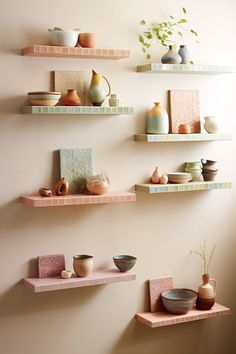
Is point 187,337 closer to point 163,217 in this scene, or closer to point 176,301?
point 176,301

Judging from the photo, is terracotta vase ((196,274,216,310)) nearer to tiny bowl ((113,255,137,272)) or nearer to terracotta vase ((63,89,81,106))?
tiny bowl ((113,255,137,272))

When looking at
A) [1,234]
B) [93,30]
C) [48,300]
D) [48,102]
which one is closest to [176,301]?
[48,300]

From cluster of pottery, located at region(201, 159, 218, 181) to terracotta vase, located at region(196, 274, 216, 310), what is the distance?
62cm

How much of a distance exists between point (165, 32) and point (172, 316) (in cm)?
176

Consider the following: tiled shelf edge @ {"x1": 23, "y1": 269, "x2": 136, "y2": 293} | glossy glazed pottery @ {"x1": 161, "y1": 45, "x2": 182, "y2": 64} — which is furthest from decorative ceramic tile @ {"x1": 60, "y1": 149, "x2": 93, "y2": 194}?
glossy glazed pottery @ {"x1": 161, "y1": 45, "x2": 182, "y2": 64}

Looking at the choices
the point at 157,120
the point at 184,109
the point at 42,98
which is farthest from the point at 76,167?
the point at 184,109

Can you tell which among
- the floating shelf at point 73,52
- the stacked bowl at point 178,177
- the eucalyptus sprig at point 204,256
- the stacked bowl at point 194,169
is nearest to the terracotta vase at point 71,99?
the floating shelf at point 73,52

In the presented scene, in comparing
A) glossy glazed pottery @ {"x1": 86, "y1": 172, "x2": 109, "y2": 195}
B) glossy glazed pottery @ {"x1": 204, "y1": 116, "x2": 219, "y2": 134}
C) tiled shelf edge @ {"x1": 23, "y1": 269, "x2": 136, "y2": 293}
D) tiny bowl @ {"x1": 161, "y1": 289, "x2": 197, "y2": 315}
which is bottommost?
tiny bowl @ {"x1": 161, "y1": 289, "x2": 197, "y2": 315}

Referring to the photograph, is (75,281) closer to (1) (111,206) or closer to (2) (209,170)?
(1) (111,206)

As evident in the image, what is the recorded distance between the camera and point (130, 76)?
4117mm

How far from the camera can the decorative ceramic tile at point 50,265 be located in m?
3.84

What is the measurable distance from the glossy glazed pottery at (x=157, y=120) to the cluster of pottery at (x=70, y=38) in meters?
0.58

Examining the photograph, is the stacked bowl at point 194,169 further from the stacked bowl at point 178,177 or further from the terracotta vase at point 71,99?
the terracotta vase at point 71,99

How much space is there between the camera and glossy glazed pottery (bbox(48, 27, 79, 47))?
3692 mm
